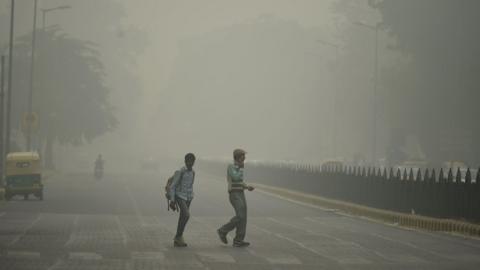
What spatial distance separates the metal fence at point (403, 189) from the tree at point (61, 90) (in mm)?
42436

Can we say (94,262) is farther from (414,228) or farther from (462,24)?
(462,24)

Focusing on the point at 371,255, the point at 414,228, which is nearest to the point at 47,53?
the point at 414,228

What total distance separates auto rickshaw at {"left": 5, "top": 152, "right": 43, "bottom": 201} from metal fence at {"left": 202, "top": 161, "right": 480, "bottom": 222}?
10.8 m

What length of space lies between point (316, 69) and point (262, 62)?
34484mm

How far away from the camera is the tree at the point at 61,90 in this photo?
305 feet

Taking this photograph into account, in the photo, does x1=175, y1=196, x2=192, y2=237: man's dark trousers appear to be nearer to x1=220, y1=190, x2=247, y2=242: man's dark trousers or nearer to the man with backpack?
the man with backpack

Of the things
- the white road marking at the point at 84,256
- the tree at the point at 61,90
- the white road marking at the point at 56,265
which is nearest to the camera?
the white road marking at the point at 56,265

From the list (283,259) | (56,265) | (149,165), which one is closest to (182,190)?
(283,259)

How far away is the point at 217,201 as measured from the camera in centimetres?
4650

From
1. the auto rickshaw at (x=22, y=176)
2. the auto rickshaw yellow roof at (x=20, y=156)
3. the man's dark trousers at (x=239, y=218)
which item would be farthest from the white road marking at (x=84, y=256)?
the auto rickshaw yellow roof at (x=20, y=156)

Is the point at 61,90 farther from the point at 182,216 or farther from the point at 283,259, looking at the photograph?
the point at 283,259

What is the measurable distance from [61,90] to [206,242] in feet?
237

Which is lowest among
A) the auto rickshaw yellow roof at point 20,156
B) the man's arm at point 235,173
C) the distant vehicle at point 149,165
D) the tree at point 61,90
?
the man's arm at point 235,173

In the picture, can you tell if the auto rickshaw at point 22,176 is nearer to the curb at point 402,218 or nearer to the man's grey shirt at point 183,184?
the curb at point 402,218
